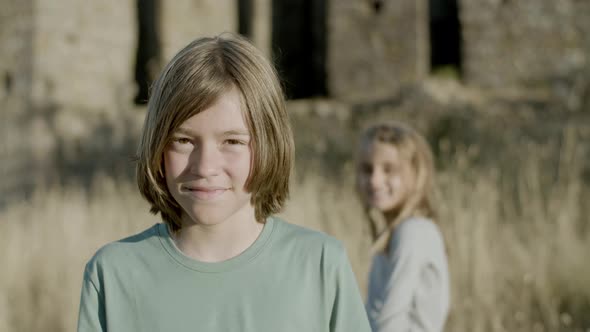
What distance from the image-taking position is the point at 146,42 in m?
10.4

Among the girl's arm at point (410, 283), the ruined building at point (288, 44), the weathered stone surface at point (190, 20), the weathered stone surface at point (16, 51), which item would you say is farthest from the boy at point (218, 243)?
the weathered stone surface at point (190, 20)

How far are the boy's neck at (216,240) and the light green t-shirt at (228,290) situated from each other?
0.02m

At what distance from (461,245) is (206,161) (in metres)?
3.00

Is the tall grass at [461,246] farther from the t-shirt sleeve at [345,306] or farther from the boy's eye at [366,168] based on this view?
the t-shirt sleeve at [345,306]

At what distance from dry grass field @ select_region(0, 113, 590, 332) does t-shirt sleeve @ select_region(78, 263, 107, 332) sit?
2.37 metres

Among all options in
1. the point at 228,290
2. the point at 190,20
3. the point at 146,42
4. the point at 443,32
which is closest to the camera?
the point at 228,290

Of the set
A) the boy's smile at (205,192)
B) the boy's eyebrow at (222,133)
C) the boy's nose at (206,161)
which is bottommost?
the boy's smile at (205,192)

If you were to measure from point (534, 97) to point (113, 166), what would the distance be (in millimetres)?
5228

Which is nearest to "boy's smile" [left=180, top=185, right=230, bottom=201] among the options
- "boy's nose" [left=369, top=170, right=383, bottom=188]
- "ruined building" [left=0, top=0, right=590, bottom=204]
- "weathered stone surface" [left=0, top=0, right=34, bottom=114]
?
"boy's nose" [left=369, top=170, right=383, bottom=188]

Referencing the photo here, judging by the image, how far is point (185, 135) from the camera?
4.33 feet

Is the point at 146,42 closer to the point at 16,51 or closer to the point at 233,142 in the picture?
the point at 16,51

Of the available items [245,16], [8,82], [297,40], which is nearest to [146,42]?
[245,16]

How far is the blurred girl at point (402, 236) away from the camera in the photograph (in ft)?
7.44

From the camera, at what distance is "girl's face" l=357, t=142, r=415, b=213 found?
2.51 meters
